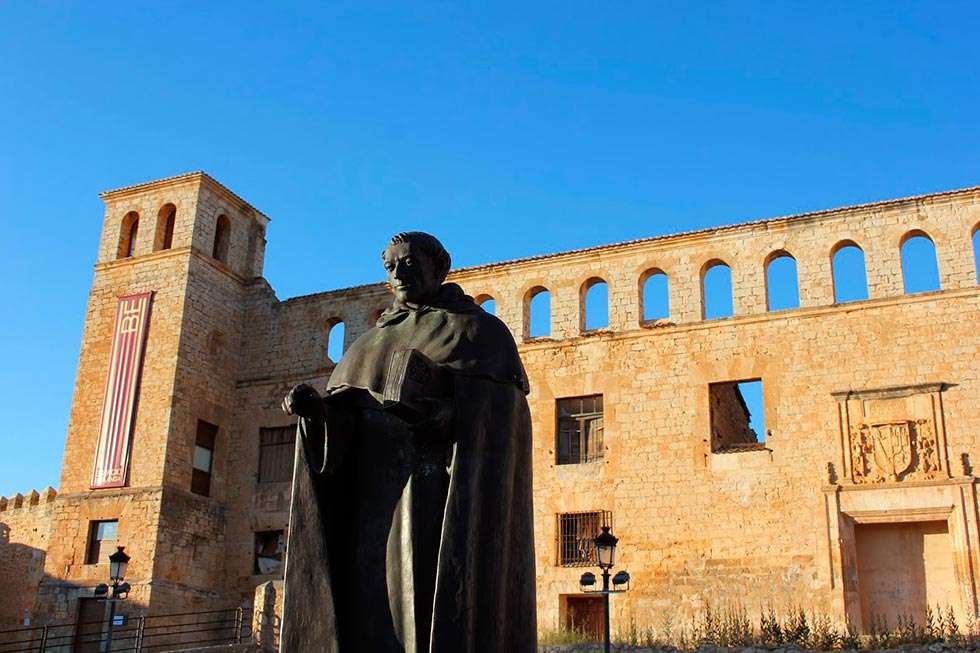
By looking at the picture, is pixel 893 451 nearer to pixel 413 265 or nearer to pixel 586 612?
pixel 586 612

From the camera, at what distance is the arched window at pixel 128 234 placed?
2477 centimetres

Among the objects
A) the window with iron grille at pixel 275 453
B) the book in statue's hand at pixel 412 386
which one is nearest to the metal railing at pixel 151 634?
the window with iron grille at pixel 275 453

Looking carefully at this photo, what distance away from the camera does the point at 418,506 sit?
3.31m

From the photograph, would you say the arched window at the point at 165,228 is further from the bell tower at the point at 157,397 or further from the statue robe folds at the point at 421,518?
the statue robe folds at the point at 421,518

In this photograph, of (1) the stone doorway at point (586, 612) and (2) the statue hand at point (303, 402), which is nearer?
(2) the statue hand at point (303, 402)

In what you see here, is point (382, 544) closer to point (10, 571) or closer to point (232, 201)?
point (232, 201)

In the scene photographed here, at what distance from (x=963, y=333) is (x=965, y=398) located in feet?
3.73

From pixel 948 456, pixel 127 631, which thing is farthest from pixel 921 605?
pixel 127 631

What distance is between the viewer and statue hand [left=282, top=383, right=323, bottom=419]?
326 cm

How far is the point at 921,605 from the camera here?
54.9 feet

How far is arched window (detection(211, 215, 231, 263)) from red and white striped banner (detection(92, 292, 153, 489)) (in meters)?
2.00

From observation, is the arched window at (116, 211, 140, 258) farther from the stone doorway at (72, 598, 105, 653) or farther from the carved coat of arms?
the carved coat of arms

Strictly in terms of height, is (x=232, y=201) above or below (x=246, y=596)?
above

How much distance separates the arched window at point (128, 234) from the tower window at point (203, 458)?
474 centimetres
